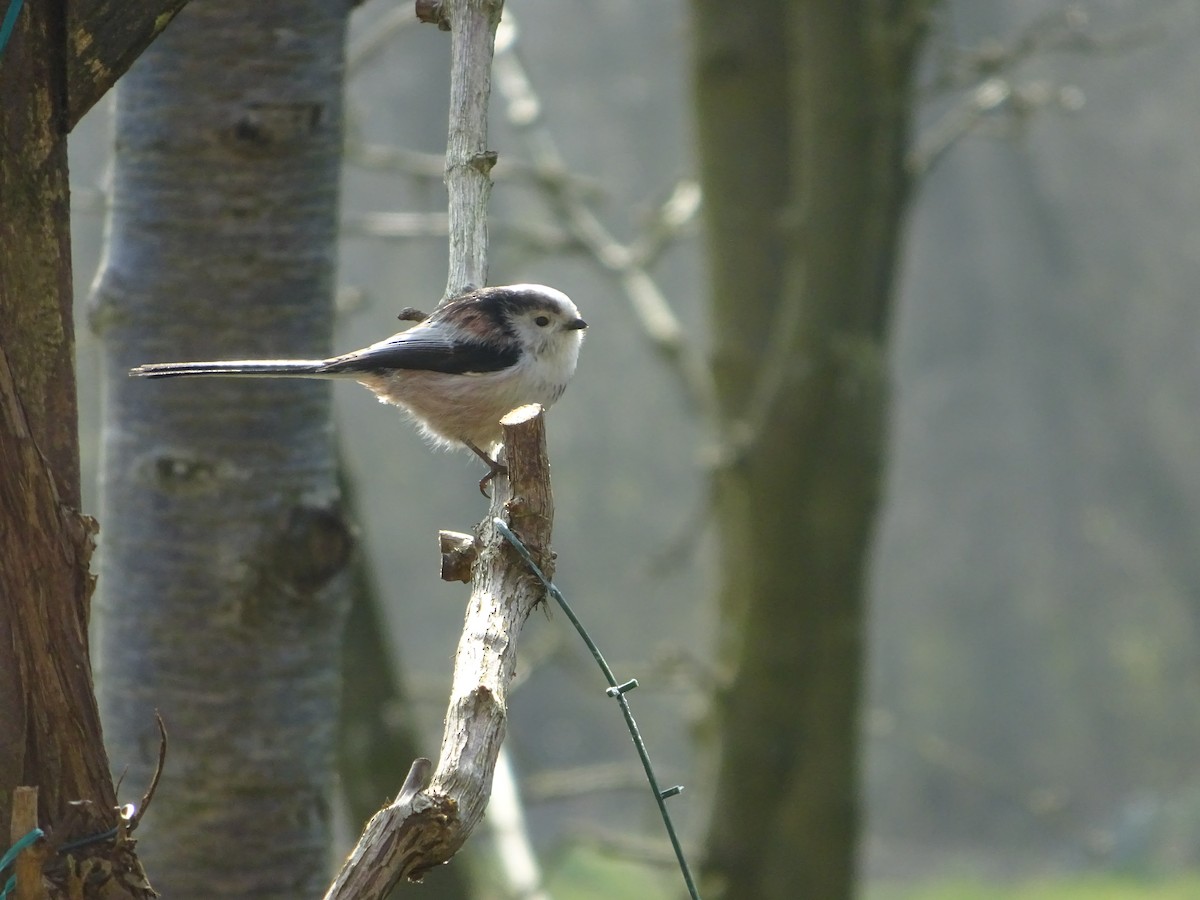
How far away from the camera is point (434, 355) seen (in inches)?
105

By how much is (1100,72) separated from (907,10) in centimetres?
534

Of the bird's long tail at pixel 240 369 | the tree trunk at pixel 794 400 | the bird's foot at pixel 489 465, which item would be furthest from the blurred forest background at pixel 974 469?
the bird's long tail at pixel 240 369

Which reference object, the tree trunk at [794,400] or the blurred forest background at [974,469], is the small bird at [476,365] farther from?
the blurred forest background at [974,469]

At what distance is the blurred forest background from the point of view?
8688 mm

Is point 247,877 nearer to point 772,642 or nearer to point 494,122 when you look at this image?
point 772,642

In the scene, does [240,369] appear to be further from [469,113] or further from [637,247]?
[637,247]

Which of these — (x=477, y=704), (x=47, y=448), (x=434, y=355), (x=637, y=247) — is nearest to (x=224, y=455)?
(x=434, y=355)

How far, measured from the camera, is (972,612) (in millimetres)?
9078

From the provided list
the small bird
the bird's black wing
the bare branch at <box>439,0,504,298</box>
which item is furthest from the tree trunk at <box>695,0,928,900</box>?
the bare branch at <box>439,0,504,298</box>

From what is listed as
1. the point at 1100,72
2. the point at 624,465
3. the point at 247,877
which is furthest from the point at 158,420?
the point at 1100,72

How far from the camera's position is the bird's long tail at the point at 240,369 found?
217cm

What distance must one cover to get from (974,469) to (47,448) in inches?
318

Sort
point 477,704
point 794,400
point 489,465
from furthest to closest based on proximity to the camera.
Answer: point 794,400
point 489,465
point 477,704

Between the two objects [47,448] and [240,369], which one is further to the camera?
[240,369]
